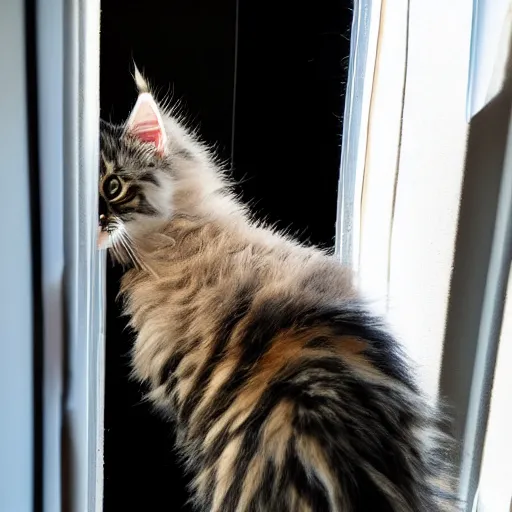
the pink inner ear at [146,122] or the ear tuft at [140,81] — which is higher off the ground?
the ear tuft at [140,81]

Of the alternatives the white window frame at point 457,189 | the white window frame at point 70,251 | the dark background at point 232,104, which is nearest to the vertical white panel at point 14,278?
the white window frame at point 70,251

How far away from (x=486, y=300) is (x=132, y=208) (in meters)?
0.56

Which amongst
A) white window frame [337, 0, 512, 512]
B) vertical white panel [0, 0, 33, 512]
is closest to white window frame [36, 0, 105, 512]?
vertical white panel [0, 0, 33, 512]

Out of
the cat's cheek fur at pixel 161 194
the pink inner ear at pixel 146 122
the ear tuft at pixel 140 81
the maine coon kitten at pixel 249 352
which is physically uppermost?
the ear tuft at pixel 140 81

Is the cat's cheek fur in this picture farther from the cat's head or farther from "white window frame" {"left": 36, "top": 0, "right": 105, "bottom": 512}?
"white window frame" {"left": 36, "top": 0, "right": 105, "bottom": 512}

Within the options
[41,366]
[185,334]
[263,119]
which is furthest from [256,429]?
[263,119]

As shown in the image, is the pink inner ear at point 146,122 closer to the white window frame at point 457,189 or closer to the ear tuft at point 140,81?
the ear tuft at point 140,81

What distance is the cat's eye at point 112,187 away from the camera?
86 cm

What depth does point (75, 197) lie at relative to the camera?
772mm

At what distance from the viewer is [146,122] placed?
0.87 m

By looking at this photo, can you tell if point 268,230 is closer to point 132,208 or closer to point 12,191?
point 132,208

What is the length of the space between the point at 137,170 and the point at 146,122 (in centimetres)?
7

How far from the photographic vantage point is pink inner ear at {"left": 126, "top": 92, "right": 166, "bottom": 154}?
84 centimetres

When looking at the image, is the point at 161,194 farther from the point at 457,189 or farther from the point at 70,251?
the point at 457,189
